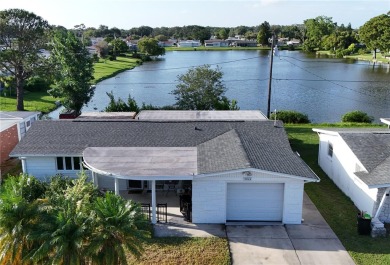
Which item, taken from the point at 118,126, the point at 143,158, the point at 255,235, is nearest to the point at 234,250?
the point at 255,235

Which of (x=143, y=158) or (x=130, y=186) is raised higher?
(x=143, y=158)

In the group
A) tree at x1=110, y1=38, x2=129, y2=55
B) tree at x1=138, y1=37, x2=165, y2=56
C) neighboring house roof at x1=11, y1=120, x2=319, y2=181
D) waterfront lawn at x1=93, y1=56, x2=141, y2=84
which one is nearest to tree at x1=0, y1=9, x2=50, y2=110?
neighboring house roof at x1=11, y1=120, x2=319, y2=181

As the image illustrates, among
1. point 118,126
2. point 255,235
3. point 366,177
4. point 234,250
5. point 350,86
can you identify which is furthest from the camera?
point 350,86

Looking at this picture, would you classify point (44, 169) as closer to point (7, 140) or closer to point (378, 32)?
point (7, 140)

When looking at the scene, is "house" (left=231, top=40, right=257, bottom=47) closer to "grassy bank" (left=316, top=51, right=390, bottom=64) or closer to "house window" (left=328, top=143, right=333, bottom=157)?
"grassy bank" (left=316, top=51, right=390, bottom=64)

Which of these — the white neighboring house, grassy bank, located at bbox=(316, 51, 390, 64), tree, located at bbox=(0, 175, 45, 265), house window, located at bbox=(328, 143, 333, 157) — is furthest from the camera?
grassy bank, located at bbox=(316, 51, 390, 64)

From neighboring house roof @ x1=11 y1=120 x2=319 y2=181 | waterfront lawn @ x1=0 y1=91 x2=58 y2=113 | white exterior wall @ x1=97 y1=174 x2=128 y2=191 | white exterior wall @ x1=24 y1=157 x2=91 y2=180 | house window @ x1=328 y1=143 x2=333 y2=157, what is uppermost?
neighboring house roof @ x1=11 y1=120 x2=319 y2=181

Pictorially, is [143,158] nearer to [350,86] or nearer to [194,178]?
[194,178]

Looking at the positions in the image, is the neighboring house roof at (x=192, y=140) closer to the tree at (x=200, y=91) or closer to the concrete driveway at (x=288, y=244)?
the concrete driveway at (x=288, y=244)
